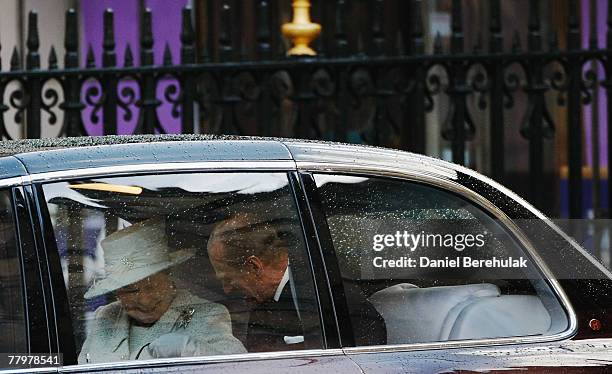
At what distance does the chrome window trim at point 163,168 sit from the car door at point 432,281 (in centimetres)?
9

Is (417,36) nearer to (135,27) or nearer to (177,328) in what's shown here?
(135,27)

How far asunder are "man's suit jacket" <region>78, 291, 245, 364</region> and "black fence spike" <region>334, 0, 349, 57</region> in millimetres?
4464

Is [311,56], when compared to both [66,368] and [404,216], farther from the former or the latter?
[66,368]

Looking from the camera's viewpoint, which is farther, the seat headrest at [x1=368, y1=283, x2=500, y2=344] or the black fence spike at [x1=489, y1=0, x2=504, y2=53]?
the black fence spike at [x1=489, y1=0, x2=504, y2=53]

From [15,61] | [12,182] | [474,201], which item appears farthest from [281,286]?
[15,61]

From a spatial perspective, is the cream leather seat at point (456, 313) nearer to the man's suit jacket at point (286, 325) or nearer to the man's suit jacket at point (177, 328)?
the man's suit jacket at point (286, 325)

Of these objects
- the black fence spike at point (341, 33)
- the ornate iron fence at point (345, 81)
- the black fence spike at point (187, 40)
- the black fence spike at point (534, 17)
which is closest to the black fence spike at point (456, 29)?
the ornate iron fence at point (345, 81)

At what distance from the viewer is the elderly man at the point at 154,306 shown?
2.99 m

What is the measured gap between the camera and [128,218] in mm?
3027

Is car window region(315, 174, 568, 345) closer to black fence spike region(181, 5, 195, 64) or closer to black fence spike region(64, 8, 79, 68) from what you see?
black fence spike region(181, 5, 195, 64)

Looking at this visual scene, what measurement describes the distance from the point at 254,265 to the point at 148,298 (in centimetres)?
26

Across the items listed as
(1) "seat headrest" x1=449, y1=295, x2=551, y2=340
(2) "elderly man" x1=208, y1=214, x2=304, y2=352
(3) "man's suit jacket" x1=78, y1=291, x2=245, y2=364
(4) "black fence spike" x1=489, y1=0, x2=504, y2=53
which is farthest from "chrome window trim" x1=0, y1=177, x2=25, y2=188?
(4) "black fence spike" x1=489, y1=0, x2=504, y2=53

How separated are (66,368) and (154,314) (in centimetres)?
28

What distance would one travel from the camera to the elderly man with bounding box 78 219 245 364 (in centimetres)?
299
